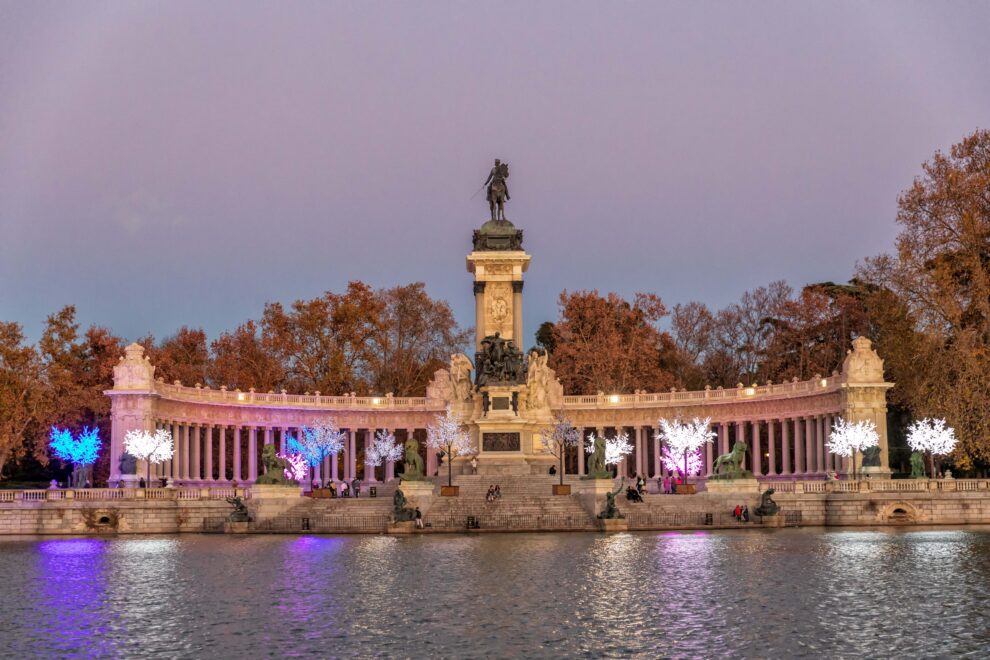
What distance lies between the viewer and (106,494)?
189 feet

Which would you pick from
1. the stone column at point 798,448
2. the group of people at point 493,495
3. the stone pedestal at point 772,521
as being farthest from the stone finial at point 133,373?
the stone column at point 798,448

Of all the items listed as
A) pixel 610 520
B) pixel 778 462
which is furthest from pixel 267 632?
pixel 778 462

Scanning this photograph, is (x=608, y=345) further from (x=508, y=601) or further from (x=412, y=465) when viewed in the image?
(x=508, y=601)

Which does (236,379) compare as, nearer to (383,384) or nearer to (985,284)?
(383,384)

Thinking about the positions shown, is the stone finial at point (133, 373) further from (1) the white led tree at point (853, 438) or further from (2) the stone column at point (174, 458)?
(1) the white led tree at point (853, 438)

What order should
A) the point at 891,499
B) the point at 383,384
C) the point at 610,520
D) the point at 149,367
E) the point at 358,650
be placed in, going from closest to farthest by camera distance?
1. the point at 358,650
2. the point at 610,520
3. the point at 891,499
4. the point at 149,367
5. the point at 383,384

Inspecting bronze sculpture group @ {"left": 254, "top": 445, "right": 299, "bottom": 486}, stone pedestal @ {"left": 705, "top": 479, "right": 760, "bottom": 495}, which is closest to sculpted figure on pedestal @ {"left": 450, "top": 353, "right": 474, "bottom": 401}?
bronze sculpture group @ {"left": 254, "top": 445, "right": 299, "bottom": 486}

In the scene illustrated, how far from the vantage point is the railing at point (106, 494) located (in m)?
57.1

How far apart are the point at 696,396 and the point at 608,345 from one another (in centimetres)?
1433

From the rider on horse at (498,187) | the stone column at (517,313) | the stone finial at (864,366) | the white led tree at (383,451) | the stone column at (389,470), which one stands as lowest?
the stone column at (389,470)

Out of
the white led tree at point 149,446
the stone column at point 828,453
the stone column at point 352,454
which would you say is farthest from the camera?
the stone column at point 352,454

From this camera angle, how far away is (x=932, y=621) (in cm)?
1986

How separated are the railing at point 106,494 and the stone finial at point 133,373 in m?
18.4

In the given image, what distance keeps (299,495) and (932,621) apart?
4193cm
